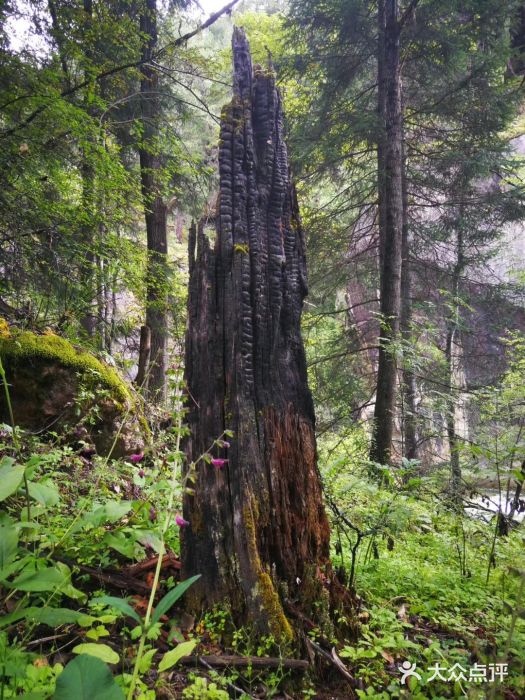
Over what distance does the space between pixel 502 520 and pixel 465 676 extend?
2.06m

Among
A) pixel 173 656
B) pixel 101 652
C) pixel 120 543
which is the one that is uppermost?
pixel 120 543

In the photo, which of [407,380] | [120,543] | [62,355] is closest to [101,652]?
[120,543]

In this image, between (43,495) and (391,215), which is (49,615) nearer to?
(43,495)

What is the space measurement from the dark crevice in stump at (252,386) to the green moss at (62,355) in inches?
119

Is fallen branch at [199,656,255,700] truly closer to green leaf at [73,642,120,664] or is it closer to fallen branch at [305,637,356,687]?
fallen branch at [305,637,356,687]

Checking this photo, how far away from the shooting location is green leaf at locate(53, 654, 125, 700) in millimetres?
939

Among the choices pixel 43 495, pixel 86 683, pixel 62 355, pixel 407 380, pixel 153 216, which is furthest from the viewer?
pixel 153 216

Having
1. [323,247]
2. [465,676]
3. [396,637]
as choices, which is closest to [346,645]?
[396,637]

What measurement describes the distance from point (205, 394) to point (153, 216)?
8.32m

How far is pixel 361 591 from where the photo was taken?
2.65 meters

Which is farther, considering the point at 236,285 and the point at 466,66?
the point at 466,66

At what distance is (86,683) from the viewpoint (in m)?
0.96

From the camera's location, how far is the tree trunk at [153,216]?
778 cm

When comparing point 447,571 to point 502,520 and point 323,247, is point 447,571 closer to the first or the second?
point 502,520
